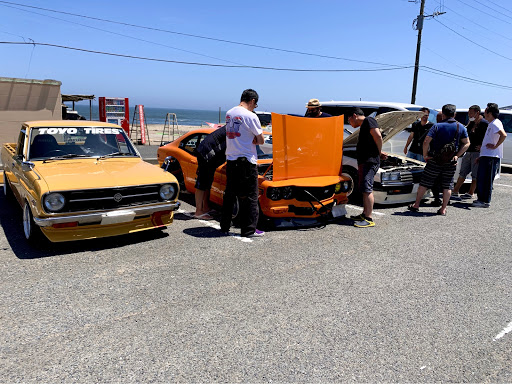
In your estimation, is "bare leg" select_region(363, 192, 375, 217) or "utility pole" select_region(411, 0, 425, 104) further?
"utility pole" select_region(411, 0, 425, 104)

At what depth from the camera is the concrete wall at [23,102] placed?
14.3 meters

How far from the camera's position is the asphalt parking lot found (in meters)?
2.55

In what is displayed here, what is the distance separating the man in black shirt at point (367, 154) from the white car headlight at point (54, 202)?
3832 millimetres

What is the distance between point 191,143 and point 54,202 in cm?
315

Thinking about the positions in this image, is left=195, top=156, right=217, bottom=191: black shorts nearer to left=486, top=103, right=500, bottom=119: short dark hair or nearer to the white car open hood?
the white car open hood

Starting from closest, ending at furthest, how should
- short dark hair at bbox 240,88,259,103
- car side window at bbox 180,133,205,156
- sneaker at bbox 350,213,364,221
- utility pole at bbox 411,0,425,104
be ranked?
1. short dark hair at bbox 240,88,259,103
2. sneaker at bbox 350,213,364,221
3. car side window at bbox 180,133,205,156
4. utility pole at bbox 411,0,425,104

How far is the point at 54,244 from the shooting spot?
468 cm

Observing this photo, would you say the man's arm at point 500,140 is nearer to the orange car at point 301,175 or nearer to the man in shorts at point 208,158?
the orange car at point 301,175

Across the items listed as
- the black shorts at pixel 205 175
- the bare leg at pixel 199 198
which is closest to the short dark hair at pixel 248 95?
the black shorts at pixel 205 175

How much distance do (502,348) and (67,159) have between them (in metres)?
5.07

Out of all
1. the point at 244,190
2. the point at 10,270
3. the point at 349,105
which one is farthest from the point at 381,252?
the point at 349,105

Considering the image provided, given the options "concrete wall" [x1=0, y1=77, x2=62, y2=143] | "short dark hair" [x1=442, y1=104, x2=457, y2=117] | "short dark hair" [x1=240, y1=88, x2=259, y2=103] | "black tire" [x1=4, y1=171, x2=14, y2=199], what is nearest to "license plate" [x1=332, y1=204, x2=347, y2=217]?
"short dark hair" [x1=240, y1=88, x2=259, y2=103]

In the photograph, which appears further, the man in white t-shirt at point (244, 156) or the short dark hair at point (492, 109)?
the short dark hair at point (492, 109)

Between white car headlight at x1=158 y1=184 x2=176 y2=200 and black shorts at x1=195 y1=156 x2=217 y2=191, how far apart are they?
0.86 meters
